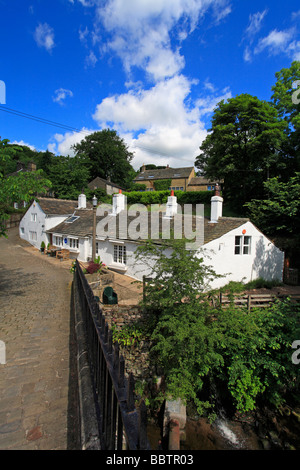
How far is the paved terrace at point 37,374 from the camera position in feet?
10.3

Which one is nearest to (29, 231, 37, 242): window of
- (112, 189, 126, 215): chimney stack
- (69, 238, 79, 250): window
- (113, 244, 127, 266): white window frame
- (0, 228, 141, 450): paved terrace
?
(69, 238, 79, 250): window

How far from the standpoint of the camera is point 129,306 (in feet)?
32.0

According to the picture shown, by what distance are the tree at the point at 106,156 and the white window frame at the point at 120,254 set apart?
1535 inches

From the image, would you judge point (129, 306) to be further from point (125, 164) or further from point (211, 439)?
point (125, 164)

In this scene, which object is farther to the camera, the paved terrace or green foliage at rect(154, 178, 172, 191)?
green foliage at rect(154, 178, 172, 191)

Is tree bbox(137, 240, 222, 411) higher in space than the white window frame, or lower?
lower

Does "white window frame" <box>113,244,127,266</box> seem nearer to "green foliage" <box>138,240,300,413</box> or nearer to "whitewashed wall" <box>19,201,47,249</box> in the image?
"green foliage" <box>138,240,300,413</box>

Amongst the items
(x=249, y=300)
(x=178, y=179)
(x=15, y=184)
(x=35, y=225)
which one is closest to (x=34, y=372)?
(x=15, y=184)

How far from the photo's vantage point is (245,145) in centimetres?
2375

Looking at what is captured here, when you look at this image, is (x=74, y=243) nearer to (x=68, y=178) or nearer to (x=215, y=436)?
(x=68, y=178)

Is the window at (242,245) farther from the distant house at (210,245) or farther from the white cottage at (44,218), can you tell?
the white cottage at (44,218)

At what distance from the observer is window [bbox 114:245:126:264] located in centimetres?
1800

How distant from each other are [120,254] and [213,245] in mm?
7665

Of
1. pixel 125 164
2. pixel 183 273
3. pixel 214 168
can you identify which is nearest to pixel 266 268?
pixel 183 273
